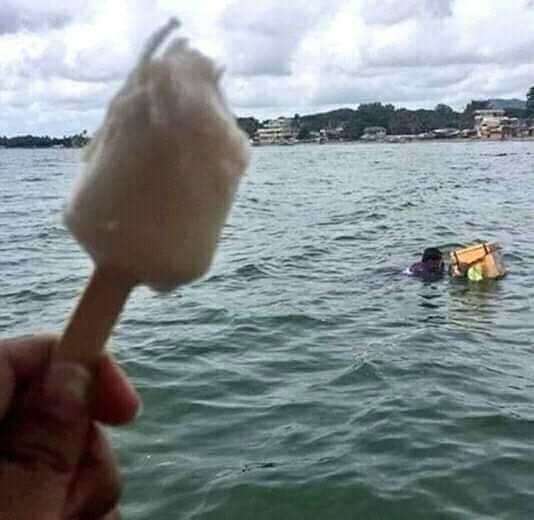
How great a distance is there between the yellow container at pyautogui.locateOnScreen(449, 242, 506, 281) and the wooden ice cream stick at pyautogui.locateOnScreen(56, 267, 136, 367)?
12.6 meters

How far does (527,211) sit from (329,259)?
36.4 feet

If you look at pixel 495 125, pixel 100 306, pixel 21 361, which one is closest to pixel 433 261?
pixel 21 361

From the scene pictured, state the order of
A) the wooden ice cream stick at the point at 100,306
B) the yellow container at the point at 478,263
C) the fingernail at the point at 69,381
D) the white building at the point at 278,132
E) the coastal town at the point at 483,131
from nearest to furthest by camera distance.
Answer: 1. the wooden ice cream stick at the point at 100,306
2. the fingernail at the point at 69,381
3. the yellow container at the point at 478,263
4. the white building at the point at 278,132
5. the coastal town at the point at 483,131

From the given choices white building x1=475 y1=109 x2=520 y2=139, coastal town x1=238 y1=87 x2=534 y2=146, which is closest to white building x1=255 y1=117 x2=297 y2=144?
coastal town x1=238 y1=87 x2=534 y2=146

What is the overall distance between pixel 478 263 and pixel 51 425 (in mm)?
12552

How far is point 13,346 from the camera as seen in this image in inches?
81.4

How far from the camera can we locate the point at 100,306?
1.61m

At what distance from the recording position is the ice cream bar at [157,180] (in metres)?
1.50

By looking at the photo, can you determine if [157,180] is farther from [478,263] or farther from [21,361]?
[478,263]

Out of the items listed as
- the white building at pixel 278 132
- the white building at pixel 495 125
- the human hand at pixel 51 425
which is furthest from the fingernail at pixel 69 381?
the white building at pixel 495 125

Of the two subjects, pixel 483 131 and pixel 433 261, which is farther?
pixel 483 131

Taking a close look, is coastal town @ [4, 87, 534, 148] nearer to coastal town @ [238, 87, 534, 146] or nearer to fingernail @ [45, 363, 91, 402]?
coastal town @ [238, 87, 534, 146]

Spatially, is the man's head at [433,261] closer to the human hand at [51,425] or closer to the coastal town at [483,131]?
the human hand at [51,425]

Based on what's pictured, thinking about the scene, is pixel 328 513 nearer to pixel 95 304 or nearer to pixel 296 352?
pixel 296 352
